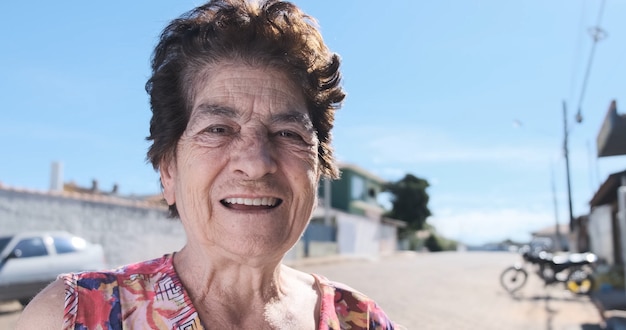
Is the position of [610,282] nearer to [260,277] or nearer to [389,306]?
[389,306]

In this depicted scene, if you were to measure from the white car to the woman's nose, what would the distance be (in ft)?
34.1

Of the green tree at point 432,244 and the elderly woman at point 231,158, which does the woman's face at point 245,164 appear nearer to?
the elderly woman at point 231,158

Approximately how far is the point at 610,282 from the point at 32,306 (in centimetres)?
1475

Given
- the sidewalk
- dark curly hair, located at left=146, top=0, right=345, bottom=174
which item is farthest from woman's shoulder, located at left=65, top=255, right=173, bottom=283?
the sidewalk

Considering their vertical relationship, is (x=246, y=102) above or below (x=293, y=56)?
below

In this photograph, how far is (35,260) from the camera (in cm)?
1125

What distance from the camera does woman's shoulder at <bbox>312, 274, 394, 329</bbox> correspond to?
1841 millimetres

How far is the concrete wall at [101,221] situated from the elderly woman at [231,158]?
46.4 ft

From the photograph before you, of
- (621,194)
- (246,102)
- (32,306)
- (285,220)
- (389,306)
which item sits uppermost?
(621,194)

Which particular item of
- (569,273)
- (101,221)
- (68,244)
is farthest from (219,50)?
(101,221)

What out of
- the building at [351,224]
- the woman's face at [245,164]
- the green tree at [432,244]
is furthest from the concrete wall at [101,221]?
the green tree at [432,244]

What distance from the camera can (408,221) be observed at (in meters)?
52.4

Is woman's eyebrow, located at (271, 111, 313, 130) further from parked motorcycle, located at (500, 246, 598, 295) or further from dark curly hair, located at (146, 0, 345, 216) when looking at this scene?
parked motorcycle, located at (500, 246, 598, 295)

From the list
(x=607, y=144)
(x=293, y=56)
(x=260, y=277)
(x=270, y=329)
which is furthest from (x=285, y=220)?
(x=607, y=144)
